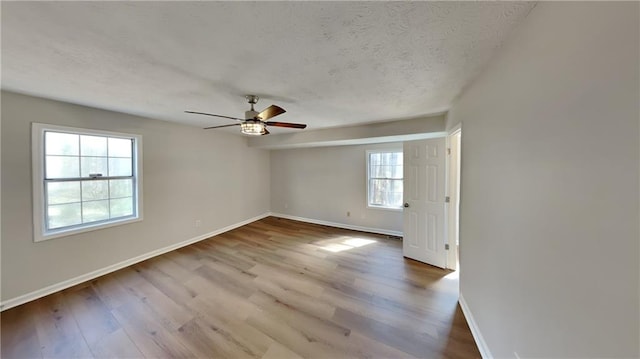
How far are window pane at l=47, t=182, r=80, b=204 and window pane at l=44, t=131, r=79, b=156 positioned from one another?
1.24ft

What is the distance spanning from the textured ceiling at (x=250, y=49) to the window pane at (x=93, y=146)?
58 cm

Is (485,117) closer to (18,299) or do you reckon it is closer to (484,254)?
(484,254)

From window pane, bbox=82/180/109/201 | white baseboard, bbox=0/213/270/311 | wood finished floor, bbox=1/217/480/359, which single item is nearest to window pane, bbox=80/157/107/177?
window pane, bbox=82/180/109/201

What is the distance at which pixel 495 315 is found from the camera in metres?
1.44

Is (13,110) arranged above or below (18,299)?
above

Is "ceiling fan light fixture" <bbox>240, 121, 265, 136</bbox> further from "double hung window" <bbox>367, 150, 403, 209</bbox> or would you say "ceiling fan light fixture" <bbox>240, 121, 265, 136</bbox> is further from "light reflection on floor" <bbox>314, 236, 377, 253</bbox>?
"double hung window" <bbox>367, 150, 403, 209</bbox>

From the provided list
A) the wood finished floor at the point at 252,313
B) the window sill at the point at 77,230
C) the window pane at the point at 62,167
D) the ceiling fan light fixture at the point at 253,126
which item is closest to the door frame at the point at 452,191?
the wood finished floor at the point at 252,313

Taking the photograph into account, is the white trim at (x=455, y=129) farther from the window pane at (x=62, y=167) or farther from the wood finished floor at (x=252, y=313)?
the window pane at (x=62, y=167)

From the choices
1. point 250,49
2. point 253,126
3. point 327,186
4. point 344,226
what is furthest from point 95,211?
point 344,226

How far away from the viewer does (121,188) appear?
3086 mm

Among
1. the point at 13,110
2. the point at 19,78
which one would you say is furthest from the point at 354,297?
the point at 13,110

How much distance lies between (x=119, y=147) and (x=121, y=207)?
900 mm

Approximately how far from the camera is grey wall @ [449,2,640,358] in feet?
2.04

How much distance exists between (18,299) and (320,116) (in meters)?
4.01
